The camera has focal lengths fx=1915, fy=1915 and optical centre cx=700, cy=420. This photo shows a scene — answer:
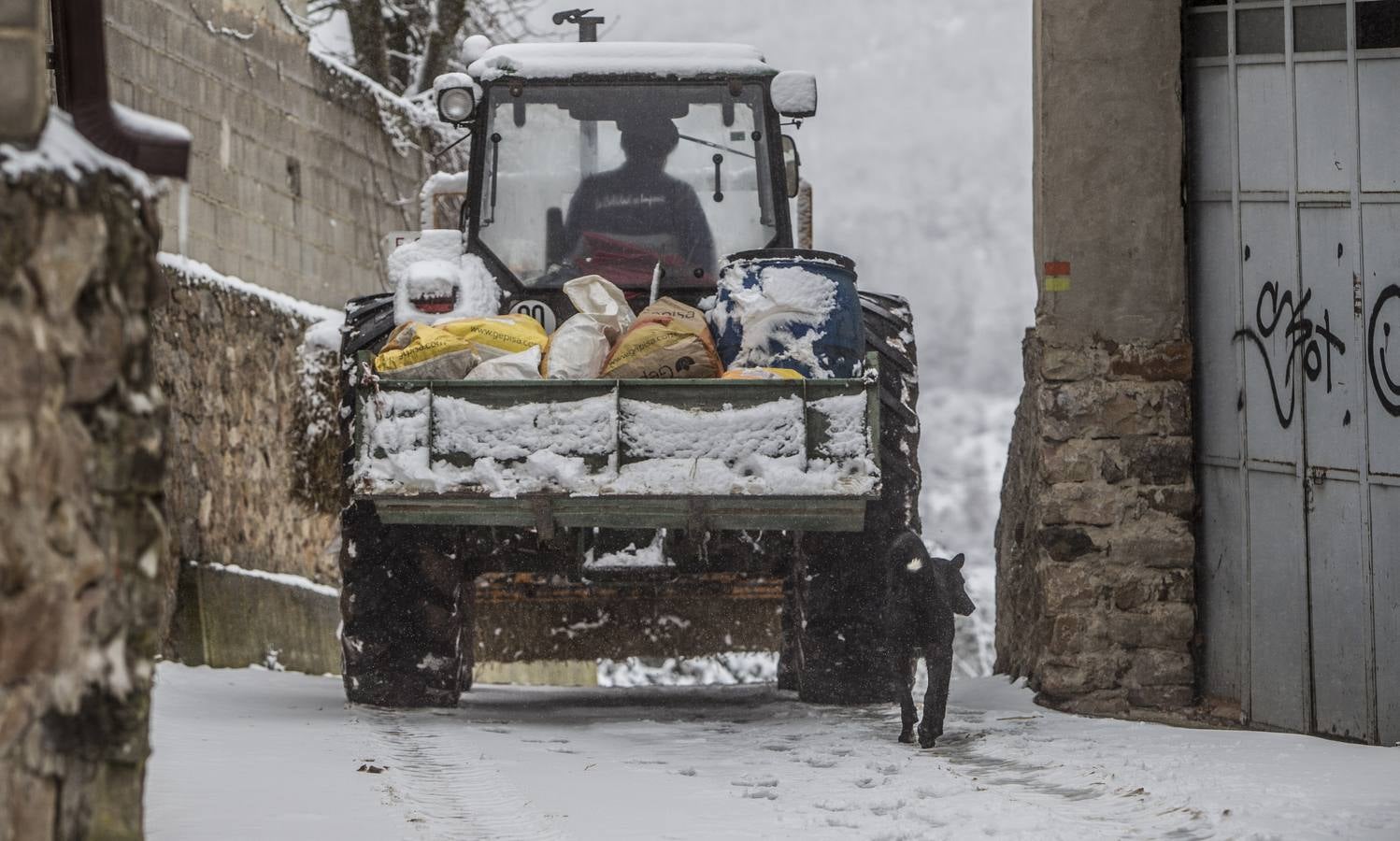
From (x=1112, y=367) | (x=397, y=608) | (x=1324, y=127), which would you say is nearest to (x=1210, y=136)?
(x=1324, y=127)

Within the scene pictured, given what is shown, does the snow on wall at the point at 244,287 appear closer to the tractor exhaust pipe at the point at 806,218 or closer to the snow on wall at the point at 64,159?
the tractor exhaust pipe at the point at 806,218

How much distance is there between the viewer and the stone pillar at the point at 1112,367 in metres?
8.45

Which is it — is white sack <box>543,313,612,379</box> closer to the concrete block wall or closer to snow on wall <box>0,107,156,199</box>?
snow on wall <box>0,107,156,199</box>

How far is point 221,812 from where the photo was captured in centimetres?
491

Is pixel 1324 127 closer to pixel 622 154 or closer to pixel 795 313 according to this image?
pixel 795 313

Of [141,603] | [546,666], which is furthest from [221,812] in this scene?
[546,666]

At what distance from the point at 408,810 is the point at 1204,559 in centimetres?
458

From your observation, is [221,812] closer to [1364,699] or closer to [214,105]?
[1364,699]

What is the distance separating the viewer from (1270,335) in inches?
331

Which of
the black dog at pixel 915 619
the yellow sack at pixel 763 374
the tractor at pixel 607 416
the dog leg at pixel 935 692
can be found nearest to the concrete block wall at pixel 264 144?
the tractor at pixel 607 416

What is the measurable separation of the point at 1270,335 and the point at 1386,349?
0.51m

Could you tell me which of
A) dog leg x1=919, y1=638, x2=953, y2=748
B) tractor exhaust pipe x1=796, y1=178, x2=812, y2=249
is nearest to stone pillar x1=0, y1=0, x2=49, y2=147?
dog leg x1=919, y1=638, x2=953, y2=748

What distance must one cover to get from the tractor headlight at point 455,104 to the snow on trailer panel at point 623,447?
2351 millimetres

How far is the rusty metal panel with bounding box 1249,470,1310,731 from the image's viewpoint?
325 inches
